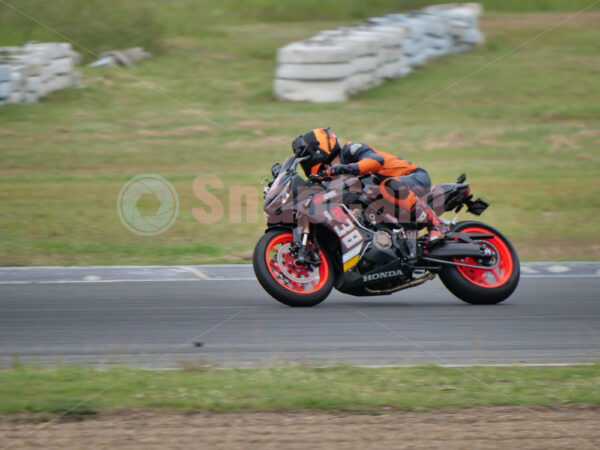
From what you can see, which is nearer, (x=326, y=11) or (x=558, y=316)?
(x=558, y=316)

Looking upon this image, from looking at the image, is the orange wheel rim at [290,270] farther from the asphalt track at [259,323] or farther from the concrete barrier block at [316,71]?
the concrete barrier block at [316,71]

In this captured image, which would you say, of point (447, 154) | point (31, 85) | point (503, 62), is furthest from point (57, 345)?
point (503, 62)

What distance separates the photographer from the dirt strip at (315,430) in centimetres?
462

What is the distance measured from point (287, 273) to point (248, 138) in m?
9.40

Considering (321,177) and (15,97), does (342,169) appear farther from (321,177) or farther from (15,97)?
(15,97)

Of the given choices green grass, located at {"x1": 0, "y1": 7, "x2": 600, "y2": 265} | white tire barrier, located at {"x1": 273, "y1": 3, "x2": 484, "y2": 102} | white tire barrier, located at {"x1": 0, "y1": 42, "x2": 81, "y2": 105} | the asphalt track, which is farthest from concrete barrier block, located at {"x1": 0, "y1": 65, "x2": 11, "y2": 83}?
the asphalt track

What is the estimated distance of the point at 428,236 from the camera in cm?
798

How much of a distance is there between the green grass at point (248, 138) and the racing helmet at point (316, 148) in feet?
10.1

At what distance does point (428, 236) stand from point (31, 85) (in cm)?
1301

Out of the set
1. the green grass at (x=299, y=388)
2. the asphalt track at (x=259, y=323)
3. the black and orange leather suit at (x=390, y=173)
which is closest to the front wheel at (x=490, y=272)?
the asphalt track at (x=259, y=323)

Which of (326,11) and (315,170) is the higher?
(326,11)

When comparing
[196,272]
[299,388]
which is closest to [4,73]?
[196,272]

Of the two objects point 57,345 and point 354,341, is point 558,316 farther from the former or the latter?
point 57,345

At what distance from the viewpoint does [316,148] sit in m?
7.73
